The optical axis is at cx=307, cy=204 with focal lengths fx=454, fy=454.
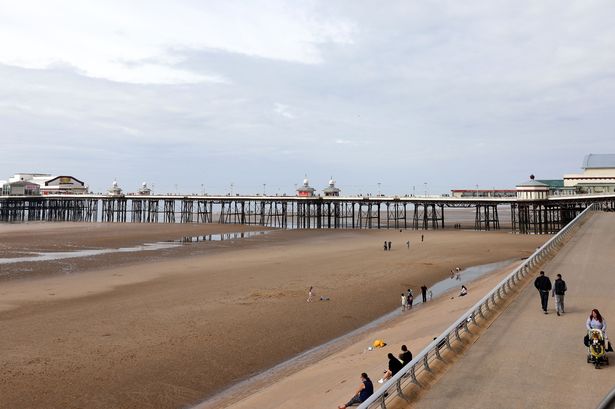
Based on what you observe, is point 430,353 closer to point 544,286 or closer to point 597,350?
point 597,350

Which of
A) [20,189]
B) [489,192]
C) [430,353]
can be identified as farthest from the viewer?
[20,189]

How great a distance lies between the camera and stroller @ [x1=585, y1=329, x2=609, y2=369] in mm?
8141

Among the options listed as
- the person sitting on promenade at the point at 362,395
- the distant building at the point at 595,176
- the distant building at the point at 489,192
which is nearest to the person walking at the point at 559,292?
the person sitting on promenade at the point at 362,395

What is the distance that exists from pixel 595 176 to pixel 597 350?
7426 centimetres

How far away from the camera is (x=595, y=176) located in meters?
70.6

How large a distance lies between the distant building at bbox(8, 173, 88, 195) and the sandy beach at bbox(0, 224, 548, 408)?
3037 inches

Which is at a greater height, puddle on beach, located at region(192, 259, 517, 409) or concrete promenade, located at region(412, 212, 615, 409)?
concrete promenade, located at region(412, 212, 615, 409)

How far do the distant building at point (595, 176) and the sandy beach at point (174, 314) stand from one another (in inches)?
1278

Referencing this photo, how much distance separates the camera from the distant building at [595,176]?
63.1m

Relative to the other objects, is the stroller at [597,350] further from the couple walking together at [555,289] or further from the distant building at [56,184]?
the distant building at [56,184]

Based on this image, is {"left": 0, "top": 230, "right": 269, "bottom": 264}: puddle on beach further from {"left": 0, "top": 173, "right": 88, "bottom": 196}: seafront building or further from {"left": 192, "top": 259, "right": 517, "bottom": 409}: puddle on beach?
{"left": 0, "top": 173, "right": 88, "bottom": 196}: seafront building

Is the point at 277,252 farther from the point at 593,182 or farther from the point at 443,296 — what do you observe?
the point at 593,182

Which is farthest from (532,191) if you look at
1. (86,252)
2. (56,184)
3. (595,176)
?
(56,184)

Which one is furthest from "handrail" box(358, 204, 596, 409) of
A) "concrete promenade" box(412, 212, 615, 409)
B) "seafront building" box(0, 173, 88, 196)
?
"seafront building" box(0, 173, 88, 196)
